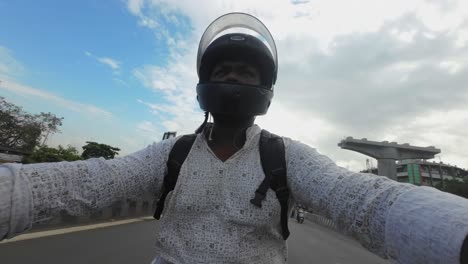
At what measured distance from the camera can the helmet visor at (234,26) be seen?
2.04 m

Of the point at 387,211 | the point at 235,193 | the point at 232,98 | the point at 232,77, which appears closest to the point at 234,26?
the point at 232,77

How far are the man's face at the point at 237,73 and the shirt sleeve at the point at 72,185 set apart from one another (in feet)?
Answer: 1.57

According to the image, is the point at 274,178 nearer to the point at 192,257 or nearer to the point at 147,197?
the point at 192,257

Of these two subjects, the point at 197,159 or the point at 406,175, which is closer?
the point at 197,159

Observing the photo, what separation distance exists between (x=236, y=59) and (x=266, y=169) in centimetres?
66

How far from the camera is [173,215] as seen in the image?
4.59 feet

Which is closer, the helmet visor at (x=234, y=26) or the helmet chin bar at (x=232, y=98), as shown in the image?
the helmet chin bar at (x=232, y=98)

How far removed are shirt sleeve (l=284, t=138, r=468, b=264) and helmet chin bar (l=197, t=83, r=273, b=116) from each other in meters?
0.45

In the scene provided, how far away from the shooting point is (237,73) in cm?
171

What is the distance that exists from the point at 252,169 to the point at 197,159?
0.85 ft

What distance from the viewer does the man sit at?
823 millimetres

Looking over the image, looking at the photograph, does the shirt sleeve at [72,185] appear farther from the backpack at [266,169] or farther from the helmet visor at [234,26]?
the helmet visor at [234,26]

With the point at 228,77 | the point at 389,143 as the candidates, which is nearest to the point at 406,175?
the point at 389,143

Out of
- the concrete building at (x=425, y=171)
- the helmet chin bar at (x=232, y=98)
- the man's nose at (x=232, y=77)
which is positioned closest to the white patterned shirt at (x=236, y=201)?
the helmet chin bar at (x=232, y=98)
